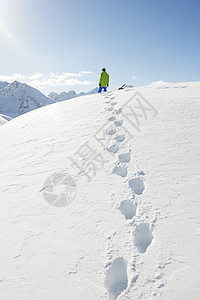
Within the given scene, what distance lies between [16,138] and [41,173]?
9.09 ft

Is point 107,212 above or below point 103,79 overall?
below

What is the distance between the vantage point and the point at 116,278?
207cm

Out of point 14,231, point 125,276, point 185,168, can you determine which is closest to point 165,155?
point 185,168

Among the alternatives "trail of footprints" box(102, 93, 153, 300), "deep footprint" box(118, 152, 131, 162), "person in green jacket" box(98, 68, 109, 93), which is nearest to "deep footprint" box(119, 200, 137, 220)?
"trail of footprints" box(102, 93, 153, 300)

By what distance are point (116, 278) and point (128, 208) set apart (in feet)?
3.16

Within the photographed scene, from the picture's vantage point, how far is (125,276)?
207 cm

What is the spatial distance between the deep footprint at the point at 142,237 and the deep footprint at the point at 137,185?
0.65m

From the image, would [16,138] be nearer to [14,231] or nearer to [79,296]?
[14,231]

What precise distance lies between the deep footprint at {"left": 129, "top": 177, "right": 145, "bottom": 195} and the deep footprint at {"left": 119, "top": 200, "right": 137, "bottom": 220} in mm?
267

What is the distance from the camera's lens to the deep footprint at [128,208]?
2726mm

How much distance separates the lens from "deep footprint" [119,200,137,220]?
8.94 ft

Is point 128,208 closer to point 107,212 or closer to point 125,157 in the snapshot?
point 107,212

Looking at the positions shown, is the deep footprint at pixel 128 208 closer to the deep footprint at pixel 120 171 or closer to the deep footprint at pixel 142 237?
the deep footprint at pixel 142 237

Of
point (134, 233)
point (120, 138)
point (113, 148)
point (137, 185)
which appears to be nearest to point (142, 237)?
point (134, 233)
